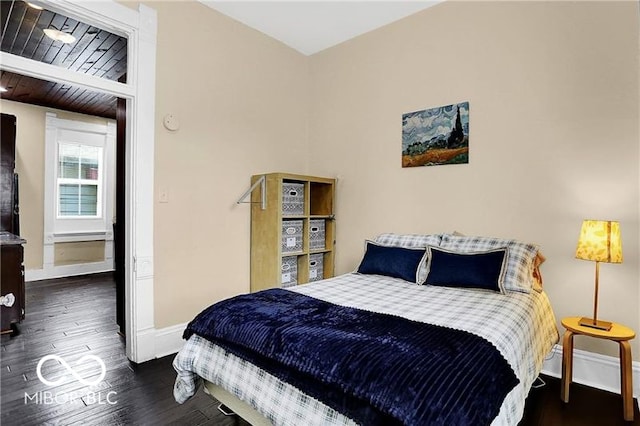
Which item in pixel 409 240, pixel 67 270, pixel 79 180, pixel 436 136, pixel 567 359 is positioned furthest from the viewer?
pixel 79 180

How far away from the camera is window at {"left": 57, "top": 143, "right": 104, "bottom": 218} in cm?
577

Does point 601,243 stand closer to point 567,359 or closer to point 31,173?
point 567,359

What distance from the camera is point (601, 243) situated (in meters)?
2.08

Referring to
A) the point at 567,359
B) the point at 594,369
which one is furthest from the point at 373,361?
the point at 594,369

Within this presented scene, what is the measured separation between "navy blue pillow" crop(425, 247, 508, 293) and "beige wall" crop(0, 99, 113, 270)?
592cm

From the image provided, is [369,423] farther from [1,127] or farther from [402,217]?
[1,127]

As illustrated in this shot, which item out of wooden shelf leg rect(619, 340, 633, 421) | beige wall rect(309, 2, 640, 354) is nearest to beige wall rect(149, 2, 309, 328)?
beige wall rect(309, 2, 640, 354)

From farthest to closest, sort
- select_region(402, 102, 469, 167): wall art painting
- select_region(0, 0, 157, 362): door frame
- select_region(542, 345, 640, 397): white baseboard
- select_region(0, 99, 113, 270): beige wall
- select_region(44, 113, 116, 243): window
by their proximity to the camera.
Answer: select_region(44, 113, 116, 243): window < select_region(0, 99, 113, 270): beige wall < select_region(402, 102, 469, 167): wall art painting < select_region(0, 0, 157, 362): door frame < select_region(542, 345, 640, 397): white baseboard

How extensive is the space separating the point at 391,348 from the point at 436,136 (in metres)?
2.25

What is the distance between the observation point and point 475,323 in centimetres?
163

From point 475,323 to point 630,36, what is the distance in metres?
2.17

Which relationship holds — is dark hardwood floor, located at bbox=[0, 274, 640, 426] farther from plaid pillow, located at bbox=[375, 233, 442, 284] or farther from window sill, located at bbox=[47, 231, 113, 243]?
window sill, located at bbox=[47, 231, 113, 243]

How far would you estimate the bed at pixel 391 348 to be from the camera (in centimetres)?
113

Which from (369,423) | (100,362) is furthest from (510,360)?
(100,362)
